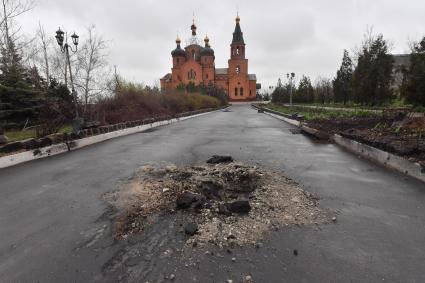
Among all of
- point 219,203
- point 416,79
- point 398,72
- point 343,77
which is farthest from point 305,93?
point 219,203

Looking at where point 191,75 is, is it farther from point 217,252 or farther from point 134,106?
point 217,252

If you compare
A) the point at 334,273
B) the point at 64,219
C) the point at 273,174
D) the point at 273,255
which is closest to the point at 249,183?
the point at 273,174

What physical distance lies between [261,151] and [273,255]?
624cm

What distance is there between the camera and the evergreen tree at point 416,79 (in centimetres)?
1840

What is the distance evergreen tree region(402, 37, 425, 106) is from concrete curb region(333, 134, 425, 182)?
13476mm

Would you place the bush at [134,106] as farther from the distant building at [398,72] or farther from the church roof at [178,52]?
the church roof at [178,52]

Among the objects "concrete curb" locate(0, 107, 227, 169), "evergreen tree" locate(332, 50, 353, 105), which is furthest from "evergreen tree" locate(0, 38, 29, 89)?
"evergreen tree" locate(332, 50, 353, 105)

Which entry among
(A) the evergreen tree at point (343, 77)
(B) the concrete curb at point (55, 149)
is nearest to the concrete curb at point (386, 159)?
(B) the concrete curb at point (55, 149)

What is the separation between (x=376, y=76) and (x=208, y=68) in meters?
61.4

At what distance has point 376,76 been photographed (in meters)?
28.3

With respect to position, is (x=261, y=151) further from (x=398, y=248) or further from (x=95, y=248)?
(x=95, y=248)

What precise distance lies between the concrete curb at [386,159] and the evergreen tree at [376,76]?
75.9 ft

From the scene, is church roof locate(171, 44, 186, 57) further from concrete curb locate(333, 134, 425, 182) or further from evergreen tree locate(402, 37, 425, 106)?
concrete curb locate(333, 134, 425, 182)

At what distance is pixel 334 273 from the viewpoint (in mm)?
2666
